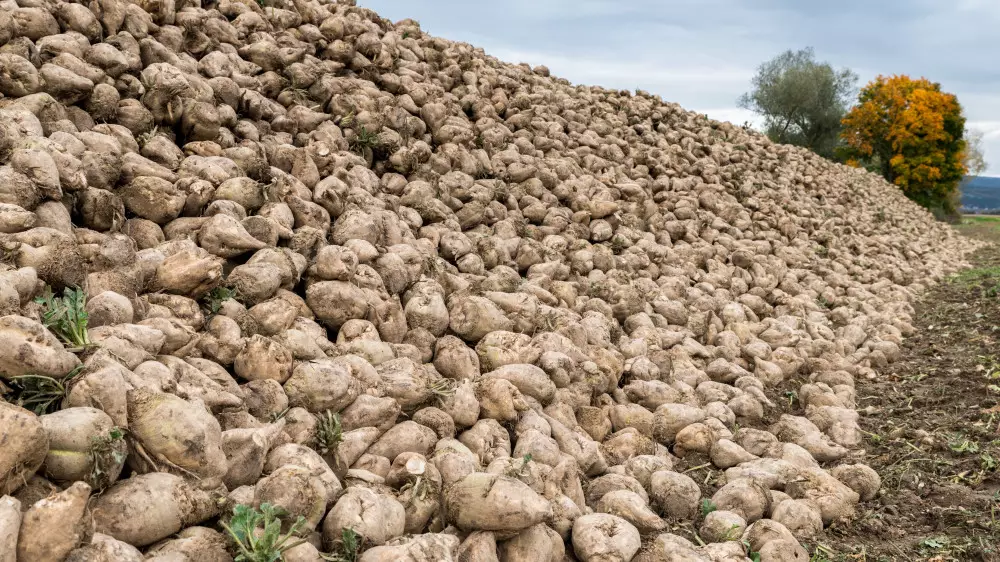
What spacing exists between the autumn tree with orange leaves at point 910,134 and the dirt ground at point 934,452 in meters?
20.6

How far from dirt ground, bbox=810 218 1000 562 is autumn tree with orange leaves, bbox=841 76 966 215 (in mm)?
20626

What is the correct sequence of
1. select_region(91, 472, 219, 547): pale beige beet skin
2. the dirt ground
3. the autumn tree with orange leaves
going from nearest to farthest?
select_region(91, 472, 219, 547): pale beige beet skin → the dirt ground → the autumn tree with orange leaves

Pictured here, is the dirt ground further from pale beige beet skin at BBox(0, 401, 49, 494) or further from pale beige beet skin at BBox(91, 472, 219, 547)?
pale beige beet skin at BBox(0, 401, 49, 494)

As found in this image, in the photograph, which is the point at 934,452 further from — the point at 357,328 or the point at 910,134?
the point at 910,134

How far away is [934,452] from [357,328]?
3861mm

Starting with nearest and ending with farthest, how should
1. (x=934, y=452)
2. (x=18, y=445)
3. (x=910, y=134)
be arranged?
1. (x=18, y=445)
2. (x=934, y=452)
3. (x=910, y=134)

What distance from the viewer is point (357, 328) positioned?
3645 millimetres

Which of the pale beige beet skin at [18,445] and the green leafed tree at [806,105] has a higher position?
the green leafed tree at [806,105]

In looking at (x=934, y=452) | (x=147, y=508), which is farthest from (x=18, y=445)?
(x=934, y=452)

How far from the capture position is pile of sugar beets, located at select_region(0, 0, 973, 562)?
2.29 metres

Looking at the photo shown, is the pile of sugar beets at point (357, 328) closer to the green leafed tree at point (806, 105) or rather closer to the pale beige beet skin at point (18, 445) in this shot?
the pale beige beet skin at point (18, 445)

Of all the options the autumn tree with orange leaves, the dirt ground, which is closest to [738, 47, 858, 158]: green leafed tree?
the autumn tree with orange leaves

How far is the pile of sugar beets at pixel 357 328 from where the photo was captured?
7.50 ft

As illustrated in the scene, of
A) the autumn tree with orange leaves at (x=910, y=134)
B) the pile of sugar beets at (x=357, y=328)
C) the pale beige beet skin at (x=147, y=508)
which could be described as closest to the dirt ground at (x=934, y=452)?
the pile of sugar beets at (x=357, y=328)
